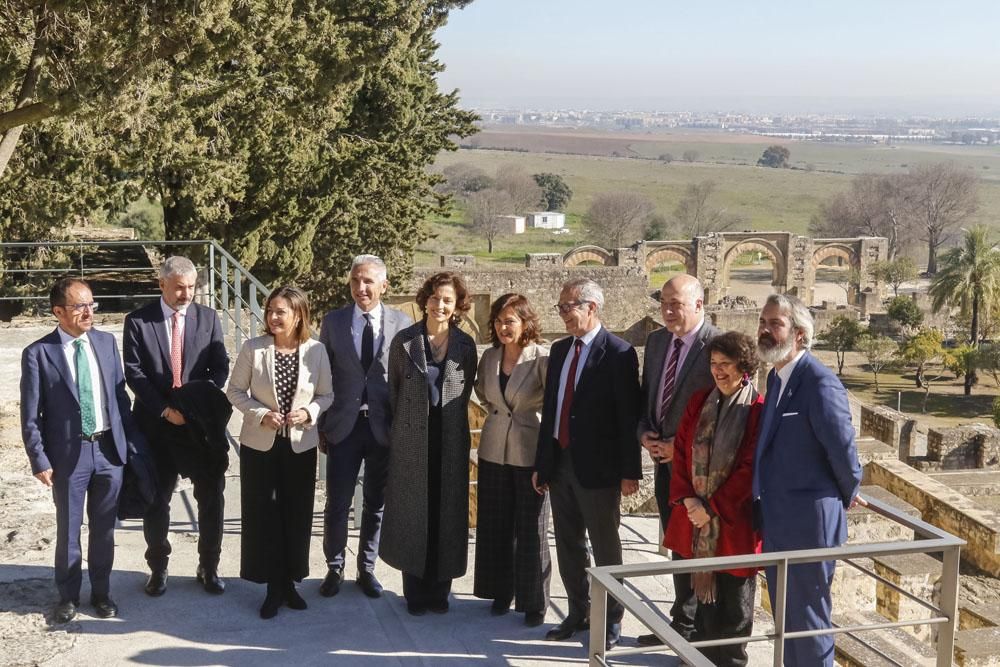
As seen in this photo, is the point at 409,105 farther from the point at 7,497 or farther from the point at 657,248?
the point at 657,248

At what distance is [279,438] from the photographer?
18.3 feet

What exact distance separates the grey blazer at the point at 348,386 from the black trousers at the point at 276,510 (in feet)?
0.76

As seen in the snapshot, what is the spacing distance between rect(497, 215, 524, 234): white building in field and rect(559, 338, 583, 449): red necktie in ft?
254

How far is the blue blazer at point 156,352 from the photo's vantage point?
5.67 metres

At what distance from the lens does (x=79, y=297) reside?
5332 millimetres

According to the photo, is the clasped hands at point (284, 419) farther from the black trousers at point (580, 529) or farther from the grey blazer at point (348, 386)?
the black trousers at point (580, 529)

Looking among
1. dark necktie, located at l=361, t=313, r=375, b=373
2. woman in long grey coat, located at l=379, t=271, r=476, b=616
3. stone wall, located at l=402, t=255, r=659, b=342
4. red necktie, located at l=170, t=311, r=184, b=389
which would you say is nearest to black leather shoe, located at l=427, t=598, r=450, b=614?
woman in long grey coat, located at l=379, t=271, r=476, b=616

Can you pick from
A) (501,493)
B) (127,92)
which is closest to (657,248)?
(127,92)

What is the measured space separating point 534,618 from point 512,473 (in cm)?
74

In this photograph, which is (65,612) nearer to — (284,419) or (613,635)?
(284,419)

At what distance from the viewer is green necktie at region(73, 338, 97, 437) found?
17.7 feet

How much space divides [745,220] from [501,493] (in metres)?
94.7

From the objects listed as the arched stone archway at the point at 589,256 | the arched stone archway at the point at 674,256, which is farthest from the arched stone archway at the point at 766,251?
the arched stone archway at the point at 589,256

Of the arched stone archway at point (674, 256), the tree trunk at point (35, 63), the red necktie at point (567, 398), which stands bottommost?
the arched stone archway at point (674, 256)
